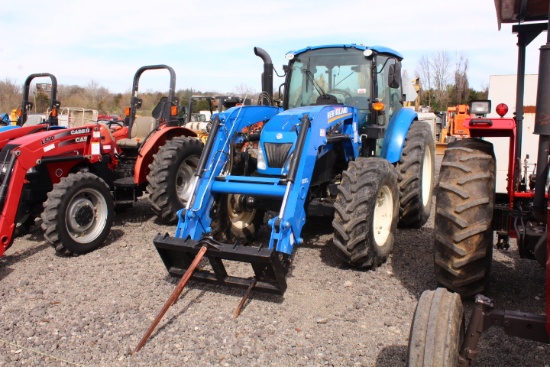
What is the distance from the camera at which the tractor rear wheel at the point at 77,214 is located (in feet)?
18.1

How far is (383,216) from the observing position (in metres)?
5.28

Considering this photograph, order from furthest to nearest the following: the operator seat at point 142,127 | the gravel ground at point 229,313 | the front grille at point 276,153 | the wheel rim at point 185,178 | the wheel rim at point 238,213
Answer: the operator seat at point 142,127 → the wheel rim at point 185,178 → the wheel rim at point 238,213 → the front grille at point 276,153 → the gravel ground at point 229,313

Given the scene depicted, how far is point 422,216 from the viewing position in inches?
260

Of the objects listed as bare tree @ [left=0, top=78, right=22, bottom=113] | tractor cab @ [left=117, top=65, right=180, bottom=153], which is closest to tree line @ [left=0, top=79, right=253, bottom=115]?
bare tree @ [left=0, top=78, right=22, bottom=113]

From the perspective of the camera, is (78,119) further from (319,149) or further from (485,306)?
(485,306)

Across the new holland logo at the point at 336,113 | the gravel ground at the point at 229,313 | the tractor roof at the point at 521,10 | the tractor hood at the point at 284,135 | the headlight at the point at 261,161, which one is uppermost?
the tractor roof at the point at 521,10

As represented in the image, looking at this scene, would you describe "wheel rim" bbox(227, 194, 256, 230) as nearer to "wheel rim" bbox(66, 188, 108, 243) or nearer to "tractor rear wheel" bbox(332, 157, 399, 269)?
"tractor rear wheel" bbox(332, 157, 399, 269)

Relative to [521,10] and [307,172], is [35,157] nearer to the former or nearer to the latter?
[307,172]

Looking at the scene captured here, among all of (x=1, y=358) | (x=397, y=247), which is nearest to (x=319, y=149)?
(x=397, y=247)

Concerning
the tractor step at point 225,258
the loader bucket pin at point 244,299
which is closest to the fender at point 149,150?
the tractor step at point 225,258

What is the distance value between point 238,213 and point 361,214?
1549 millimetres

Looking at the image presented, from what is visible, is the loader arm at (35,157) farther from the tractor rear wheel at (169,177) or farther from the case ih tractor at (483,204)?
the case ih tractor at (483,204)

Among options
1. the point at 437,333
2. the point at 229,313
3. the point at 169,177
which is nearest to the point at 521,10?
the point at 437,333

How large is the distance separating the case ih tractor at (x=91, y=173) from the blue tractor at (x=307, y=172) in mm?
1541
